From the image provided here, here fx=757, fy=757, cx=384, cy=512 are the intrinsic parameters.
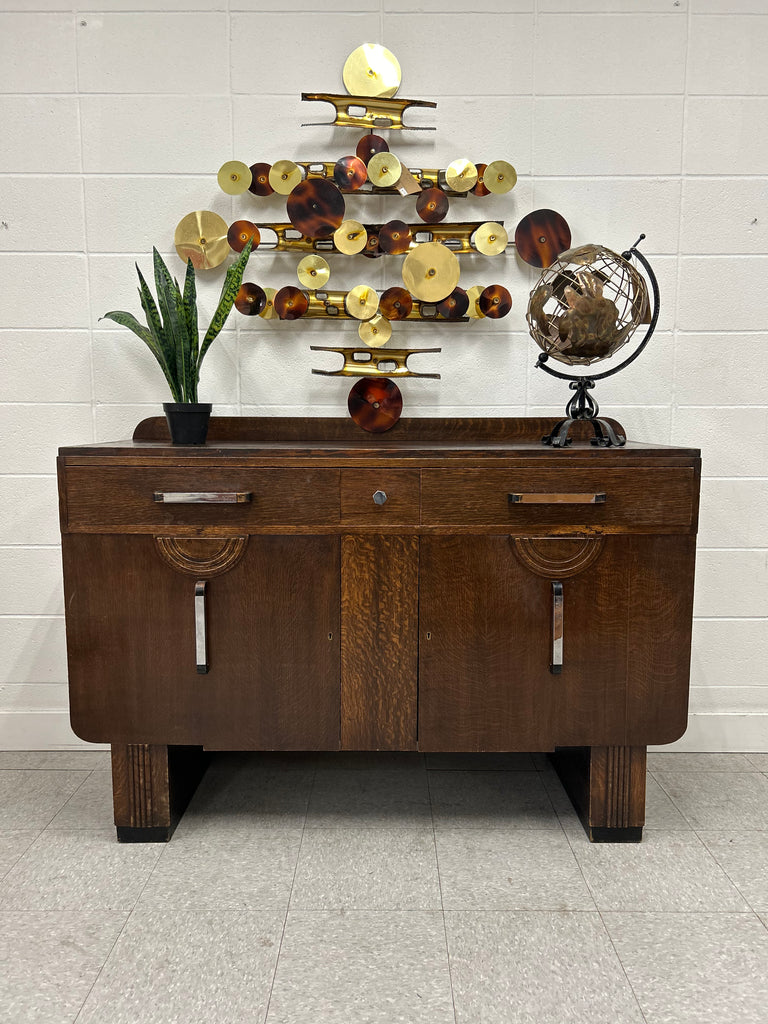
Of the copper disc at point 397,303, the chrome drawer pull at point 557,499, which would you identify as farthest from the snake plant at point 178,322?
the chrome drawer pull at point 557,499

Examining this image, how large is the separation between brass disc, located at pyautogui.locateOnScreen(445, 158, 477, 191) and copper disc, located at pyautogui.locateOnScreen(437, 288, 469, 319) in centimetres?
Result: 29

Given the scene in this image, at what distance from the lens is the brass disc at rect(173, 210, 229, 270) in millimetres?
2186

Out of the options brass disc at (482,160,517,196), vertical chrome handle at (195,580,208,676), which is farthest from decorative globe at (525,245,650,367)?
vertical chrome handle at (195,580,208,676)

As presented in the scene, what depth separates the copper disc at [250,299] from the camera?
7.21ft

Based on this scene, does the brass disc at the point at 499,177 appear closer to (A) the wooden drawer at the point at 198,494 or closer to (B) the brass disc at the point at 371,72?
(B) the brass disc at the point at 371,72

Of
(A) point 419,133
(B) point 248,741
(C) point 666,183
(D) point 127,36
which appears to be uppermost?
(D) point 127,36

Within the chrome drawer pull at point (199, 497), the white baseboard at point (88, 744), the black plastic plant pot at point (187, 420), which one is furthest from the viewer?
the white baseboard at point (88, 744)

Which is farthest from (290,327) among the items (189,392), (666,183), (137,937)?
(137,937)

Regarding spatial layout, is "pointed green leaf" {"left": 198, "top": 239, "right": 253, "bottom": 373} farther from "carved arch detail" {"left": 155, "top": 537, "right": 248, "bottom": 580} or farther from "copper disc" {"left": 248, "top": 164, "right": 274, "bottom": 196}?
"carved arch detail" {"left": 155, "top": 537, "right": 248, "bottom": 580}

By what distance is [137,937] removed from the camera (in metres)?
1.48

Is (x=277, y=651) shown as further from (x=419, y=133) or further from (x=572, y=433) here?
(x=419, y=133)

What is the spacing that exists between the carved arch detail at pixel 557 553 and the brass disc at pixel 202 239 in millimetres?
1219

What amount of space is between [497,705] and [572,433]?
2.69ft

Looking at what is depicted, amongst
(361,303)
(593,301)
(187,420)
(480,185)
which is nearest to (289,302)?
(361,303)
